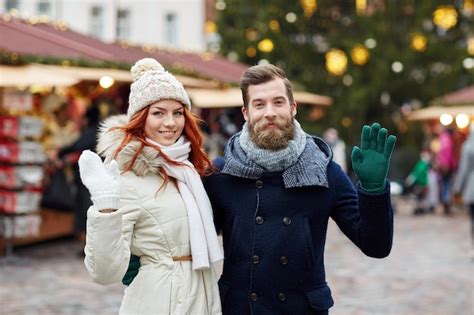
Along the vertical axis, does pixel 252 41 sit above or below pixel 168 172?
above

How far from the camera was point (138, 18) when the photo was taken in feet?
121

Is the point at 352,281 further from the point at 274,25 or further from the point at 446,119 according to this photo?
the point at 274,25

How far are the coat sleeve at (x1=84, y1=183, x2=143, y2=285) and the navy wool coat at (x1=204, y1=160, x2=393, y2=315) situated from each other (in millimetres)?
504

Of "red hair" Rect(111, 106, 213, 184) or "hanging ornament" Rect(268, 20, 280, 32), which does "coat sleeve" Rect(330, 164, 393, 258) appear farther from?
"hanging ornament" Rect(268, 20, 280, 32)

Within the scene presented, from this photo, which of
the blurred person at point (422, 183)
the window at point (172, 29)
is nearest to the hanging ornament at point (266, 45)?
the window at point (172, 29)

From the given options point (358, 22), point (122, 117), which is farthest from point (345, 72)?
point (122, 117)

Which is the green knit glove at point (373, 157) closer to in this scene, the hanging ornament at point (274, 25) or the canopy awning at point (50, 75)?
the canopy awning at point (50, 75)

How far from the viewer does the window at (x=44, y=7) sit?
34.5 metres

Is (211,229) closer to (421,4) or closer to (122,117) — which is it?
(122,117)

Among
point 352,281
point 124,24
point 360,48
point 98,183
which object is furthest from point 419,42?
point 98,183

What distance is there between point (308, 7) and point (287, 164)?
90.9 ft

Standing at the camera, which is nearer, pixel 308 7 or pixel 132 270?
pixel 132 270

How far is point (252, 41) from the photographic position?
31422 mm

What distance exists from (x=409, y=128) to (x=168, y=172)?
91.1 ft
